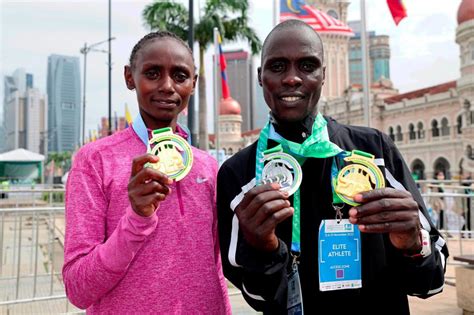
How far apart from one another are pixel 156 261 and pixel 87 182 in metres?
0.39

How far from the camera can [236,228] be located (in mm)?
1642

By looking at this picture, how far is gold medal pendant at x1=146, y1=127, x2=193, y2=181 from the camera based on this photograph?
1.65 m

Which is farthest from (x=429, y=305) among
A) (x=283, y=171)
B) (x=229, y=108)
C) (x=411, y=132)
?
(x=229, y=108)

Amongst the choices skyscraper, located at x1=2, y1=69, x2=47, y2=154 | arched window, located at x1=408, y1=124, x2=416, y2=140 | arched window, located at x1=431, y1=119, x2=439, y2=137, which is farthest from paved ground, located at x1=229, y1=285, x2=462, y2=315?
skyscraper, located at x1=2, y1=69, x2=47, y2=154

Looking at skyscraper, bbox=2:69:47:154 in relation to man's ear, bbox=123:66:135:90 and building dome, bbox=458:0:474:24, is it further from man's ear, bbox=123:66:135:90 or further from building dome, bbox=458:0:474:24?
man's ear, bbox=123:66:135:90

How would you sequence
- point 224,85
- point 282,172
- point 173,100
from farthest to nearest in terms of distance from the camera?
point 224,85 → point 173,100 → point 282,172

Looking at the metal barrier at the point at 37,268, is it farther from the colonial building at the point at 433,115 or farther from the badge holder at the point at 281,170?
the colonial building at the point at 433,115

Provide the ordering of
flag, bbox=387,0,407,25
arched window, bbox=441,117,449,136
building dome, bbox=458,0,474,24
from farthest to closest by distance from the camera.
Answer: arched window, bbox=441,117,449,136 < building dome, bbox=458,0,474,24 < flag, bbox=387,0,407,25

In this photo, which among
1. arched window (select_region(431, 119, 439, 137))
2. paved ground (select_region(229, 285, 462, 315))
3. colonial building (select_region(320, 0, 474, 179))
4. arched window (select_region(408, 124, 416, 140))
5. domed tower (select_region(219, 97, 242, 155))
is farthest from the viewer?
domed tower (select_region(219, 97, 242, 155))

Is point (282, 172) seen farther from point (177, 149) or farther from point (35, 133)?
point (35, 133)

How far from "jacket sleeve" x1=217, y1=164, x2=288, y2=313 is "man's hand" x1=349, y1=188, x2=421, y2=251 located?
0.27 meters

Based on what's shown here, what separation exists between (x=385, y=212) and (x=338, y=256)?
0.27 meters

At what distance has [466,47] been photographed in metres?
35.3

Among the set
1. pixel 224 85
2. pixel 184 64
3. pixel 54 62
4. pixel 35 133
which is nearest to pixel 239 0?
pixel 224 85
